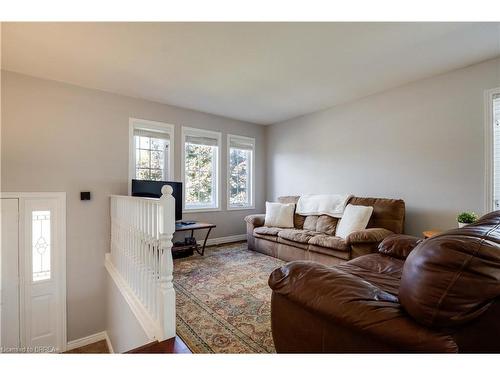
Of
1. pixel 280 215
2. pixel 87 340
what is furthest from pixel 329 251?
pixel 87 340

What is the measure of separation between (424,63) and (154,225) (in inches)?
131

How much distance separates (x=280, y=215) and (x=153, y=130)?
258 centimetres

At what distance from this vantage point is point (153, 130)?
3926 millimetres

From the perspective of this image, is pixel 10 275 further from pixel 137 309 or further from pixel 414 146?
pixel 414 146

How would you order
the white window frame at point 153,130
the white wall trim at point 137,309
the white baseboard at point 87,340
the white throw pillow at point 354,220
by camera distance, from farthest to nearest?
the white window frame at point 153,130 → the white baseboard at point 87,340 → the white throw pillow at point 354,220 → the white wall trim at point 137,309

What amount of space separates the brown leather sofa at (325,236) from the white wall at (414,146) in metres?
0.40

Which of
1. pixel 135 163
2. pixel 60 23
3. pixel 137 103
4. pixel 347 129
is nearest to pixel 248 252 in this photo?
pixel 135 163

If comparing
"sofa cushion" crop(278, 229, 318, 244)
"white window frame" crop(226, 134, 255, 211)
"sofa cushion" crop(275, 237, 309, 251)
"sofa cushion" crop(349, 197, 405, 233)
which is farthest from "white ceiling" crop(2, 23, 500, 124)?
"sofa cushion" crop(275, 237, 309, 251)

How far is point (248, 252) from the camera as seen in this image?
4.09m

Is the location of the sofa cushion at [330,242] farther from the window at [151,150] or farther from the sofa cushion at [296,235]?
the window at [151,150]

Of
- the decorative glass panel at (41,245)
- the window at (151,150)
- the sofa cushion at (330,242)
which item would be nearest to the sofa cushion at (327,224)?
the sofa cushion at (330,242)

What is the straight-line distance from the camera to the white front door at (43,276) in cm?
296

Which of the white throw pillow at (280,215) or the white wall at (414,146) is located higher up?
the white wall at (414,146)

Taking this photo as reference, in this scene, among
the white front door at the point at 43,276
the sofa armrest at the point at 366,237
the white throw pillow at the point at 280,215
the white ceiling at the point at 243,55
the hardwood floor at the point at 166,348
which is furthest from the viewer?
the white throw pillow at the point at 280,215
